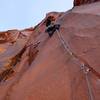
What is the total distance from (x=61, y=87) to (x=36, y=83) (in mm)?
581

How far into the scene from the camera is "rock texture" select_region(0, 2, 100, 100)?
4.00 m

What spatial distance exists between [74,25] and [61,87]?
5.95 feet

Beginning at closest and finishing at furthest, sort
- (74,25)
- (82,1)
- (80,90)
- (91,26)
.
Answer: (80,90) → (91,26) → (74,25) → (82,1)

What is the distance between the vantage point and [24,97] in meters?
4.64

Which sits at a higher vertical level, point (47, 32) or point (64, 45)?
point (64, 45)

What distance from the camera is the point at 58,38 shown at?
18.5 ft

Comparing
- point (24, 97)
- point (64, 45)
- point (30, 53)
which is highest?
point (64, 45)

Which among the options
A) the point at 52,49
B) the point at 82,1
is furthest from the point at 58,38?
the point at 82,1

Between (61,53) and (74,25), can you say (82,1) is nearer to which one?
(74,25)

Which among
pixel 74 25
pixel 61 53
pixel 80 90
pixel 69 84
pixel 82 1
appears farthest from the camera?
pixel 82 1

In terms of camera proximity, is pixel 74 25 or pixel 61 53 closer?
pixel 61 53

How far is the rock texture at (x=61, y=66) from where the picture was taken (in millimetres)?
4004

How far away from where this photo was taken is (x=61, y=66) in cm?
466

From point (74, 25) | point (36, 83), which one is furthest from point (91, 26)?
point (36, 83)
